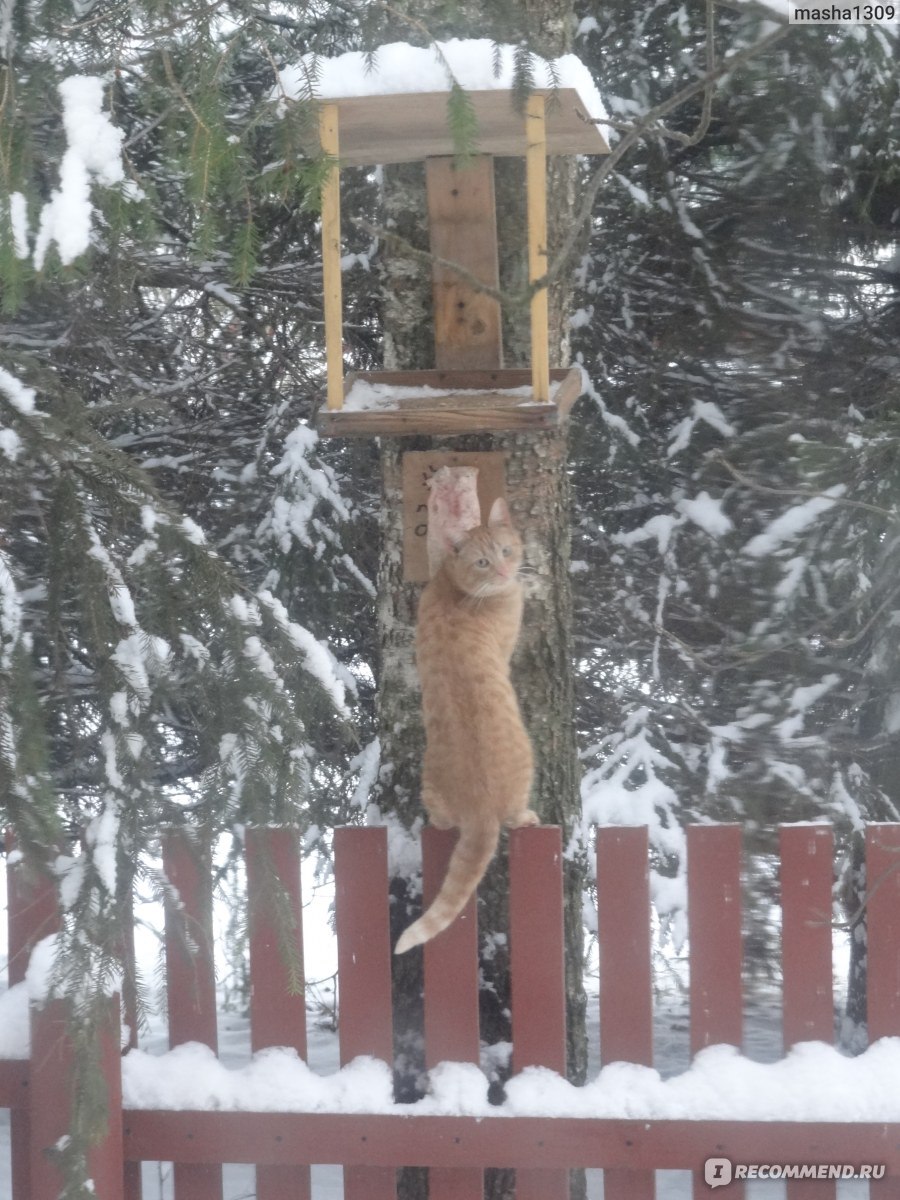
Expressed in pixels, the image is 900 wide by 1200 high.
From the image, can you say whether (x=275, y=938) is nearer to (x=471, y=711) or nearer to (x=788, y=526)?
(x=471, y=711)

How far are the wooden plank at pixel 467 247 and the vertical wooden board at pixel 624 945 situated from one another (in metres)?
1.13

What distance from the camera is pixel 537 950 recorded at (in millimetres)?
2312

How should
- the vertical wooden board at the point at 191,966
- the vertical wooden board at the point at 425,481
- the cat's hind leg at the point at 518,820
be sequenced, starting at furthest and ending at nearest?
the vertical wooden board at the point at 425,481
the cat's hind leg at the point at 518,820
the vertical wooden board at the point at 191,966

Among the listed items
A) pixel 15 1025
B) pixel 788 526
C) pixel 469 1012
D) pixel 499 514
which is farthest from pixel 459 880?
pixel 788 526

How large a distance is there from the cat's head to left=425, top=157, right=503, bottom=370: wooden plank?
1.27 ft

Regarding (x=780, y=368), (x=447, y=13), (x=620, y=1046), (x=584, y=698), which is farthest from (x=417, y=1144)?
(x=780, y=368)

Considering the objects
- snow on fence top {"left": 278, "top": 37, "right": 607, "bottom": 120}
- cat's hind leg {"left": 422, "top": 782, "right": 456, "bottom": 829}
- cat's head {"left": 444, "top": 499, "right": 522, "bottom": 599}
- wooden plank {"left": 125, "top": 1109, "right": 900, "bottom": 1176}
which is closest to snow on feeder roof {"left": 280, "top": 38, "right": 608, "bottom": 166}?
snow on fence top {"left": 278, "top": 37, "right": 607, "bottom": 120}

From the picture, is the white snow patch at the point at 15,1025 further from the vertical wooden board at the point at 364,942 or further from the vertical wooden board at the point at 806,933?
the vertical wooden board at the point at 806,933

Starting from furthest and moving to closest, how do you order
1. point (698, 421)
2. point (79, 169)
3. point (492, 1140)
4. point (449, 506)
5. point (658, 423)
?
point (658, 423) → point (698, 421) → point (449, 506) → point (492, 1140) → point (79, 169)

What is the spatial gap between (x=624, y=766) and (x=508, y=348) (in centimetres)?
198

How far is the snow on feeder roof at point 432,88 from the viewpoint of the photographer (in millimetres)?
2227

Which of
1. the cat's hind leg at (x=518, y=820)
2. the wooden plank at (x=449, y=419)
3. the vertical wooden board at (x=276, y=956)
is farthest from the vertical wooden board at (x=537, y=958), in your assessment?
the wooden plank at (x=449, y=419)

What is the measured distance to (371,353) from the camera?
4816 millimetres

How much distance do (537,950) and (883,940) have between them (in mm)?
666
